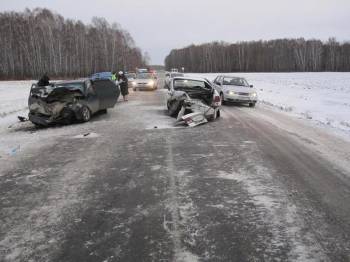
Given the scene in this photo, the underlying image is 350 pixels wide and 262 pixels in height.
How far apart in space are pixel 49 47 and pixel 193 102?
212 ft

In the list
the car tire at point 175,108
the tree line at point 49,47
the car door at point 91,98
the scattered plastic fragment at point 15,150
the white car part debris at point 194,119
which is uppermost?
the tree line at point 49,47

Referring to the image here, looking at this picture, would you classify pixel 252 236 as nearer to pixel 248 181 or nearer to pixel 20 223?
pixel 248 181

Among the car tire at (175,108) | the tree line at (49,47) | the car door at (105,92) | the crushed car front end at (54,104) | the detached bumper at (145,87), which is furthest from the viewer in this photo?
the tree line at (49,47)

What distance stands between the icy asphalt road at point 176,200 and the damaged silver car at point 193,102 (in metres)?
2.84

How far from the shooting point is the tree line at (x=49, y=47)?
68.1m

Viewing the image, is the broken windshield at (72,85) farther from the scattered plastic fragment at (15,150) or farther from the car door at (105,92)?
the scattered plastic fragment at (15,150)

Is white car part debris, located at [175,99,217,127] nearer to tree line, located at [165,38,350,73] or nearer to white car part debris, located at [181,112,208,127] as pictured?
white car part debris, located at [181,112,208,127]

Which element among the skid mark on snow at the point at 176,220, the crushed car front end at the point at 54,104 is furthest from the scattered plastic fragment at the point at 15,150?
the skid mark on snow at the point at 176,220

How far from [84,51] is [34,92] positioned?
72245 mm

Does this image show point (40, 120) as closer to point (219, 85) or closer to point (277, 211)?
point (277, 211)

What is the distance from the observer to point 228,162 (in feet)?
24.6

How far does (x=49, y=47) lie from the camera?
7194cm

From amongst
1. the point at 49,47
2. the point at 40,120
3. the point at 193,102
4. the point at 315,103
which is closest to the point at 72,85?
the point at 40,120

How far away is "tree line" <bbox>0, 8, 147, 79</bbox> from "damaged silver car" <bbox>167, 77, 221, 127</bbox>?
53127mm
